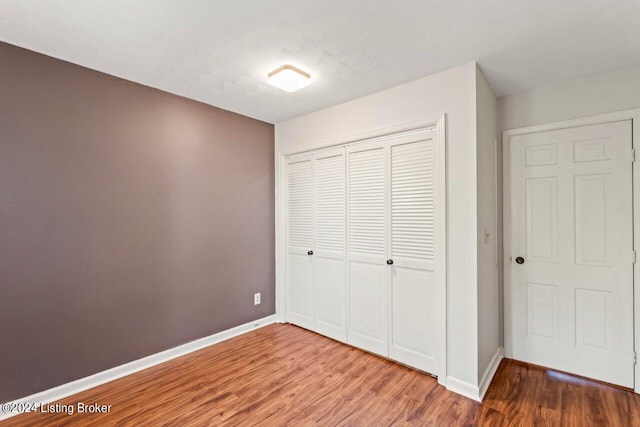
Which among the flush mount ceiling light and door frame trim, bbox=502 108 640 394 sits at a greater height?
the flush mount ceiling light

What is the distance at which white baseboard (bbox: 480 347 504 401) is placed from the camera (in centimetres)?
219

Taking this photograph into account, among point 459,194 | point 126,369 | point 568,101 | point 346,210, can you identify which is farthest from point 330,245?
point 568,101

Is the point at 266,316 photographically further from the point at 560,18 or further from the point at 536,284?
the point at 560,18

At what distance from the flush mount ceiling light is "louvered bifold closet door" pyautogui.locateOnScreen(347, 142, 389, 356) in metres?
0.87

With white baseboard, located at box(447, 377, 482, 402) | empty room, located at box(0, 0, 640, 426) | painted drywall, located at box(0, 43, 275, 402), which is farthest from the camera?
white baseboard, located at box(447, 377, 482, 402)

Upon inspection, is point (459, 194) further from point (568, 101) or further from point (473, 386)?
point (473, 386)

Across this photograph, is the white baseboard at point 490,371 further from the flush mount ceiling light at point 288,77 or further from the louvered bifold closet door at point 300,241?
the flush mount ceiling light at point 288,77

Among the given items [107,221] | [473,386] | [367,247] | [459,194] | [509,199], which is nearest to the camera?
[473,386]

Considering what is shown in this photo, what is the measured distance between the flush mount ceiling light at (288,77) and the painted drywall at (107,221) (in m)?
1.08

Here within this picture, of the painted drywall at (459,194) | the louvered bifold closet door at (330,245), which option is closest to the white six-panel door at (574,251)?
the painted drywall at (459,194)

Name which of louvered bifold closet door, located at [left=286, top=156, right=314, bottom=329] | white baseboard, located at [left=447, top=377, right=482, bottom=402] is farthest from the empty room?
louvered bifold closet door, located at [left=286, top=156, right=314, bottom=329]

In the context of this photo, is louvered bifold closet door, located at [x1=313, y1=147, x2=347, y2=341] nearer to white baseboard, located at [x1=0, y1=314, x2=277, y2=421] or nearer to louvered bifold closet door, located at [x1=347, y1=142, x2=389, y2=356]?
louvered bifold closet door, located at [x1=347, y1=142, x2=389, y2=356]

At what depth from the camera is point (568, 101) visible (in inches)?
96.1

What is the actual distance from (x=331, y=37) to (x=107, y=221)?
224 cm
